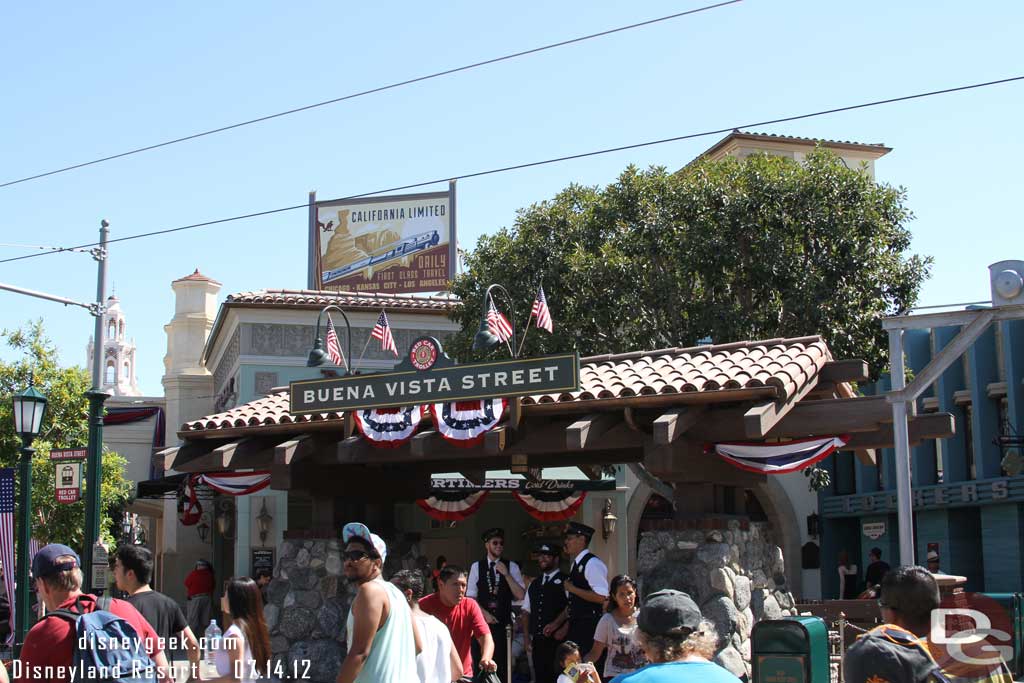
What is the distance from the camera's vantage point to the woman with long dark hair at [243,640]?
6.07 metres

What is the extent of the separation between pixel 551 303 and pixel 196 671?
16.5 m

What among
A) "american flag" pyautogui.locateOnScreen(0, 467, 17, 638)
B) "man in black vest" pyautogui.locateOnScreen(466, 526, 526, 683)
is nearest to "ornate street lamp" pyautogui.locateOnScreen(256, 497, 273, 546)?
"american flag" pyautogui.locateOnScreen(0, 467, 17, 638)

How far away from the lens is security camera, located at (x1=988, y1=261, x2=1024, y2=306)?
10.2 m

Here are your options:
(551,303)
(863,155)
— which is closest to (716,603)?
(551,303)

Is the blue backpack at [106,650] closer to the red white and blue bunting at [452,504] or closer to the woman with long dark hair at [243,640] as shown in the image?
the woman with long dark hair at [243,640]

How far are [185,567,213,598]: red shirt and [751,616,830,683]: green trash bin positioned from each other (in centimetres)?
940

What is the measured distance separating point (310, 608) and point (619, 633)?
519cm

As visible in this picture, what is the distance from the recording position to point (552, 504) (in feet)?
61.1

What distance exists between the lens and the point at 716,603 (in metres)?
10.5

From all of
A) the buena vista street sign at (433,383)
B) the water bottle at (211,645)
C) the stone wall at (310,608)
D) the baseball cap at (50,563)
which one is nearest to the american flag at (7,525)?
the stone wall at (310,608)

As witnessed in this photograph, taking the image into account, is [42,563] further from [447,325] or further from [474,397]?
[447,325]

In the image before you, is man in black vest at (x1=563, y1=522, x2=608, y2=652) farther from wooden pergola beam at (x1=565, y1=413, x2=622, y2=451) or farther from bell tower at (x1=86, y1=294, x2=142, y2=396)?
bell tower at (x1=86, y1=294, x2=142, y2=396)

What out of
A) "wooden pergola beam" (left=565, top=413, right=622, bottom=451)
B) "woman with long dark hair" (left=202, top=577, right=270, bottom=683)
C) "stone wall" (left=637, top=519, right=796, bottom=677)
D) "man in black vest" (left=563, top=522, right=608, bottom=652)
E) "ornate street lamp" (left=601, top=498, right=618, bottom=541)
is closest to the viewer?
"woman with long dark hair" (left=202, top=577, right=270, bottom=683)

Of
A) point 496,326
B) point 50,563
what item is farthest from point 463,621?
point 496,326
